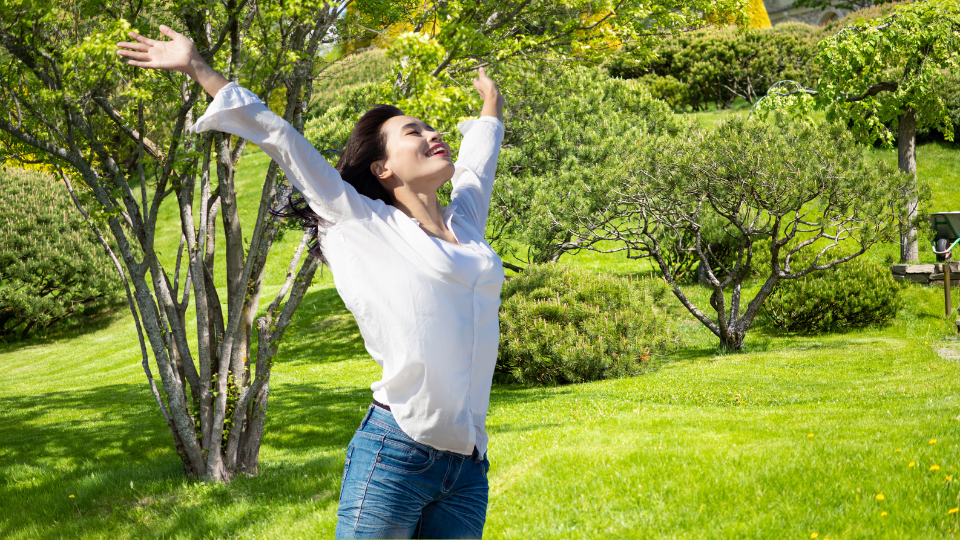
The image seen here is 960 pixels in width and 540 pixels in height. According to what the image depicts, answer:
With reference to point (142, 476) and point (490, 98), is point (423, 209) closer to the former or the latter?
point (490, 98)

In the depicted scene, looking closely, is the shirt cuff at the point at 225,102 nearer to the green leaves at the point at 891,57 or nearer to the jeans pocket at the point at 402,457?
the jeans pocket at the point at 402,457

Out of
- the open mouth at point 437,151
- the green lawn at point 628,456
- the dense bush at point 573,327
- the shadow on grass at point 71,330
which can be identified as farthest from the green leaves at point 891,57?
the shadow on grass at point 71,330

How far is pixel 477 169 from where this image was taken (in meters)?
2.61

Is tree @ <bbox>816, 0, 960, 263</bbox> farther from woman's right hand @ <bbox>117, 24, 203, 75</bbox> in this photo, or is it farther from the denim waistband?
woman's right hand @ <bbox>117, 24, 203, 75</bbox>

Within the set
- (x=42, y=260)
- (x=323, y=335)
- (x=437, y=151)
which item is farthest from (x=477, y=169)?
(x=42, y=260)

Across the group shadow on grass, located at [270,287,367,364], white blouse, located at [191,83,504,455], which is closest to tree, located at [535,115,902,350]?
shadow on grass, located at [270,287,367,364]

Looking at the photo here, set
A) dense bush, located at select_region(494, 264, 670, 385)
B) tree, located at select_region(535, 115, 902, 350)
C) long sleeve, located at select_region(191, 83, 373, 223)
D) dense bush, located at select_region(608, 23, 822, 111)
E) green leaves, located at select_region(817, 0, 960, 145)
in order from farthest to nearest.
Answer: dense bush, located at select_region(608, 23, 822, 111)
green leaves, located at select_region(817, 0, 960, 145)
tree, located at select_region(535, 115, 902, 350)
dense bush, located at select_region(494, 264, 670, 385)
long sleeve, located at select_region(191, 83, 373, 223)

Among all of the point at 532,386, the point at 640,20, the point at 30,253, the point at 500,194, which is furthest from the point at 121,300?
the point at 640,20

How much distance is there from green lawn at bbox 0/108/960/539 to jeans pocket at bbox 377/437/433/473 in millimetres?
2619

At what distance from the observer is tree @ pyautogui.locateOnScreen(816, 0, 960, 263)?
14414 millimetres

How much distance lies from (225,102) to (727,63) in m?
32.2

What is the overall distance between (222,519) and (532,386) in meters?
6.63

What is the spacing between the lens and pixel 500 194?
1409cm

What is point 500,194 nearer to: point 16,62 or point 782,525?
point 16,62
